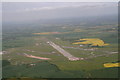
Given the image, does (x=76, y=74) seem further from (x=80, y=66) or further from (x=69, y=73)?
(x=80, y=66)

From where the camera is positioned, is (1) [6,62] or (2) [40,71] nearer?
(2) [40,71]

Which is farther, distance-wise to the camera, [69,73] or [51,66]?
[51,66]

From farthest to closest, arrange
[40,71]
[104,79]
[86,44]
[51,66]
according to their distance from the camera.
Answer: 1. [86,44]
2. [51,66]
3. [40,71]
4. [104,79]

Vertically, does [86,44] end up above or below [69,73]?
above

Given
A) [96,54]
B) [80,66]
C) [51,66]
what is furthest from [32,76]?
[96,54]

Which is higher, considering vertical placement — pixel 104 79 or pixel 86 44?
pixel 86 44

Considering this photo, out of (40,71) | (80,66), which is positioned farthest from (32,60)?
(80,66)

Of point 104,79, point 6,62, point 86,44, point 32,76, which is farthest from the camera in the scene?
point 86,44

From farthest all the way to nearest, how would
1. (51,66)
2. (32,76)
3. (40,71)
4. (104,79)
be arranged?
1. (51,66)
2. (40,71)
3. (32,76)
4. (104,79)

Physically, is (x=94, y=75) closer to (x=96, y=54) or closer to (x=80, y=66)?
(x=80, y=66)
